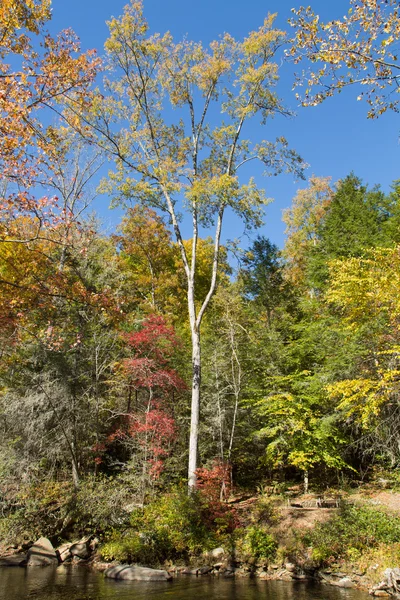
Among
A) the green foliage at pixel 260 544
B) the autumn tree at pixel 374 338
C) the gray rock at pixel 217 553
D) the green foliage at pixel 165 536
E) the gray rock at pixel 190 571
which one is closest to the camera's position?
the gray rock at pixel 190 571

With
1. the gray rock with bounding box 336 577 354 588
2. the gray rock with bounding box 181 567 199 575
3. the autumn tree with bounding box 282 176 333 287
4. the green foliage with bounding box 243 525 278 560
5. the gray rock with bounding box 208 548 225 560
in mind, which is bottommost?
the gray rock with bounding box 181 567 199 575

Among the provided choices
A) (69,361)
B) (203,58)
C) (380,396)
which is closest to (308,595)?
(380,396)

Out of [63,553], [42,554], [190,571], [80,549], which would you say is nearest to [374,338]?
[190,571]

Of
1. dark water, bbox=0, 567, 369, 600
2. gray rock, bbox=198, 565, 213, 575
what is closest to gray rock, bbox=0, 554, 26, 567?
dark water, bbox=0, 567, 369, 600

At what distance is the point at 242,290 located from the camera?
19.2m

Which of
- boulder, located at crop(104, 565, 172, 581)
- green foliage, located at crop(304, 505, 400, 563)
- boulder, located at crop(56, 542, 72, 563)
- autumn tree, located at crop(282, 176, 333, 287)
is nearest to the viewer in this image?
boulder, located at crop(104, 565, 172, 581)

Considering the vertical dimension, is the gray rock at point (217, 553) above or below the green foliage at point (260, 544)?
below

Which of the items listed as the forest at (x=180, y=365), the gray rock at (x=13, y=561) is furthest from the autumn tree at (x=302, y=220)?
the gray rock at (x=13, y=561)

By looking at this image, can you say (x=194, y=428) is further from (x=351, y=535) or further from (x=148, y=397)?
(x=351, y=535)

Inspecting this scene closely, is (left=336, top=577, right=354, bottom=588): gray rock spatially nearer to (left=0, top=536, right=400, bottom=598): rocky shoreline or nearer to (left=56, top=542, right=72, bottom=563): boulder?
(left=0, top=536, right=400, bottom=598): rocky shoreline

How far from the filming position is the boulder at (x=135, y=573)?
27.6ft

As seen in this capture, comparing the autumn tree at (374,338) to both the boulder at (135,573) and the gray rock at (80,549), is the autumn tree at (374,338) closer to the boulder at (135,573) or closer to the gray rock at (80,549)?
the boulder at (135,573)

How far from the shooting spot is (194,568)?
9.03 meters

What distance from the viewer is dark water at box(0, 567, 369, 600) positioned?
6996mm
